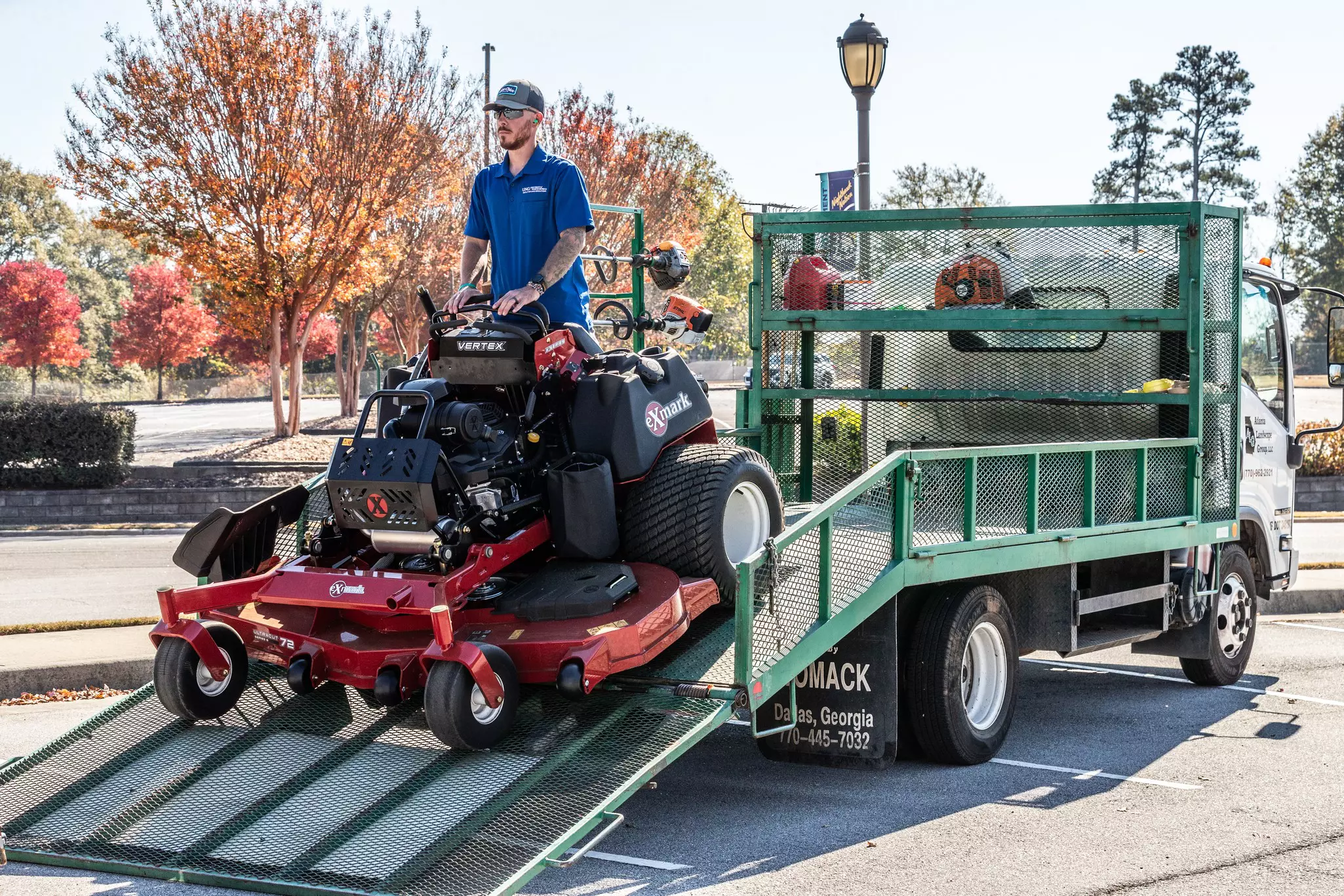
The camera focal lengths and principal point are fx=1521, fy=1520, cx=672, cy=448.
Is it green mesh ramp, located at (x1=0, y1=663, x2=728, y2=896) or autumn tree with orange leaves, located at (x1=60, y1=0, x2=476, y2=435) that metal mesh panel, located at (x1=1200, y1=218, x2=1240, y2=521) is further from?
autumn tree with orange leaves, located at (x1=60, y1=0, x2=476, y2=435)

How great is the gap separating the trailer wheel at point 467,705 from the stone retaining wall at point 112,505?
1449 cm

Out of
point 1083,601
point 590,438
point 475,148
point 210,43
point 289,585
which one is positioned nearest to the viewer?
point 289,585

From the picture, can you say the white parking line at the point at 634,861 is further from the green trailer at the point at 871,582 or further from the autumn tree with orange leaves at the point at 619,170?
the autumn tree with orange leaves at the point at 619,170

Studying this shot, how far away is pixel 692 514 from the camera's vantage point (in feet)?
20.5

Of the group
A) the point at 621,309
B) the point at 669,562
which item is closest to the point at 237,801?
the point at 669,562

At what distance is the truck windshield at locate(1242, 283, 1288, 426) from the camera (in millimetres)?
9242

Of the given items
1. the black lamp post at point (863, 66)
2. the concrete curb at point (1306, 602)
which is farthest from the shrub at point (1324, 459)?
the black lamp post at point (863, 66)

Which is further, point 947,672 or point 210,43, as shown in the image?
point 210,43

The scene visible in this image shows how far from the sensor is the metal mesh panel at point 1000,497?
6867 millimetres

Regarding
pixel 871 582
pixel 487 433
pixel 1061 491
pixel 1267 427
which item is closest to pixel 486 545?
pixel 487 433

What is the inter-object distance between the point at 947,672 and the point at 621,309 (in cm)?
289

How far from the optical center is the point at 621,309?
844 cm

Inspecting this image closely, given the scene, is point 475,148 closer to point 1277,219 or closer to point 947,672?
point 947,672

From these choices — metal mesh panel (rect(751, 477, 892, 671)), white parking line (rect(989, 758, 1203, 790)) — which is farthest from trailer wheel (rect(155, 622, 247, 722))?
white parking line (rect(989, 758, 1203, 790))
